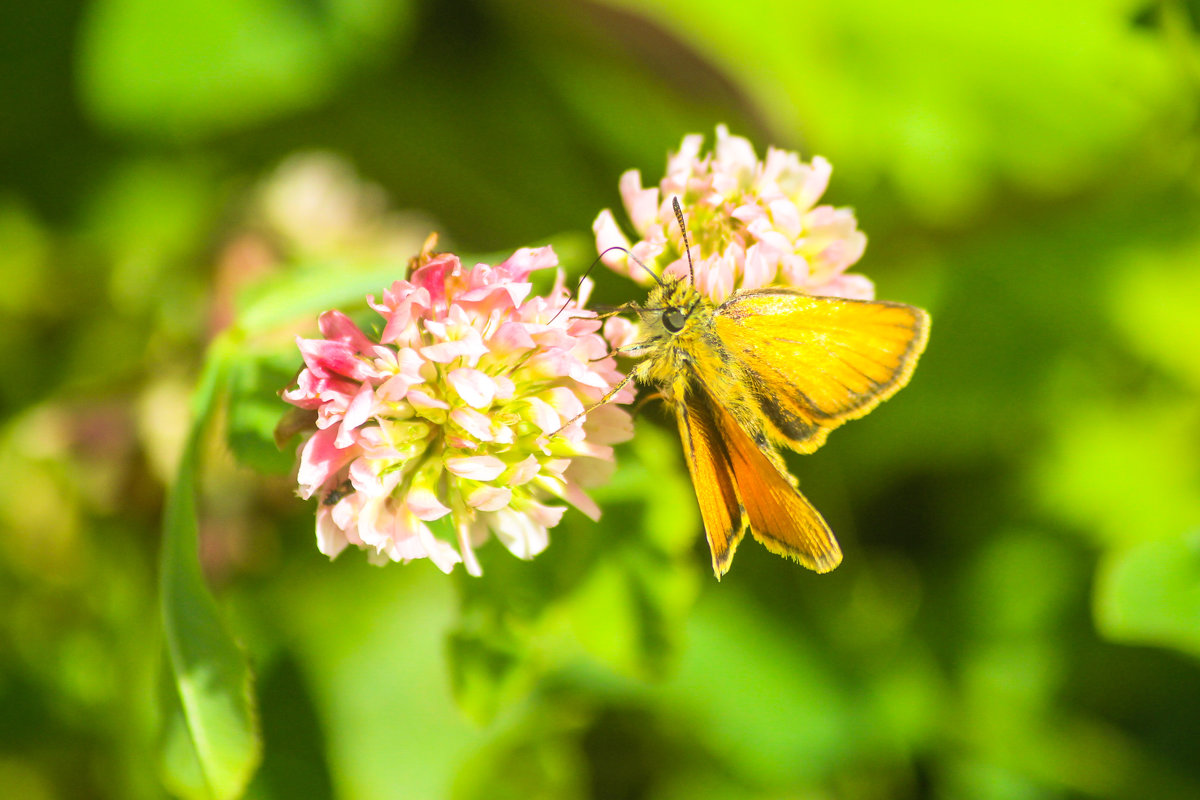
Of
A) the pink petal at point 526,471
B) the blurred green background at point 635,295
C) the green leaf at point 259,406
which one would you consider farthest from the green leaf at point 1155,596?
the green leaf at point 259,406

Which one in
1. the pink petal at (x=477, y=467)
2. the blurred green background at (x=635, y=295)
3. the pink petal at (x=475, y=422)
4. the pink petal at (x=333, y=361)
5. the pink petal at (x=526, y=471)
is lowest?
the blurred green background at (x=635, y=295)

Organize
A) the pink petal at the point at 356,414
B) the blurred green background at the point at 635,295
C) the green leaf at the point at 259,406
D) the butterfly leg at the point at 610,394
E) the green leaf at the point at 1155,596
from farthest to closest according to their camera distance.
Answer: the blurred green background at the point at 635,295 → the green leaf at the point at 1155,596 → the green leaf at the point at 259,406 → the butterfly leg at the point at 610,394 → the pink petal at the point at 356,414

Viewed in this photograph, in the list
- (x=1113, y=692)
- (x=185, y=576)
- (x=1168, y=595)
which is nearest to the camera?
(x=185, y=576)

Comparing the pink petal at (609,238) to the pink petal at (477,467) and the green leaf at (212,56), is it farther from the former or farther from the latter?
the green leaf at (212,56)

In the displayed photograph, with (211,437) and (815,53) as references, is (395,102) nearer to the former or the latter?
(815,53)

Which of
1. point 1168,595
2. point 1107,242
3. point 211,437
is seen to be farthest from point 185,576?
point 1107,242

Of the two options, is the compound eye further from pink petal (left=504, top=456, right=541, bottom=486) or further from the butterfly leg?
pink petal (left=504, top=456, right=541, bottom=486)

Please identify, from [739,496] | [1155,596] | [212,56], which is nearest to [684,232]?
[739,496]
